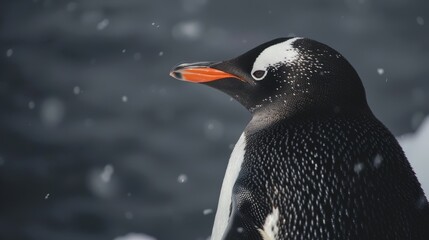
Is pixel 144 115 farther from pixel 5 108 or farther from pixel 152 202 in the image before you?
pixel 5 108

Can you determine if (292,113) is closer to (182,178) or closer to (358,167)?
(358,167)

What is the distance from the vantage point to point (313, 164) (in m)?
1.28

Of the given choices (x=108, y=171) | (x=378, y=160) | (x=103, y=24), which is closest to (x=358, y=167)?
(x=378, y=160)

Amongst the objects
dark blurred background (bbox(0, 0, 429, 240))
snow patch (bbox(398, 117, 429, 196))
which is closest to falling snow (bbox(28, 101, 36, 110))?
dark blurred background (bbox(0, 0, 429, 240))

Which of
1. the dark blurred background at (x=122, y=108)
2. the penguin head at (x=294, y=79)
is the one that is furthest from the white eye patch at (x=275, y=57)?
the dark blurred background at (x=122, y=108)

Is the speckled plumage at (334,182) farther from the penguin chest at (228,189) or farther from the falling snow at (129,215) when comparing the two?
the falling snow at (129,215)

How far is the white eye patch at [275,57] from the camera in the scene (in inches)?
57.6

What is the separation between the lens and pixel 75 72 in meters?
4.97

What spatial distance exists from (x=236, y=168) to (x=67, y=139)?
12.9 feet

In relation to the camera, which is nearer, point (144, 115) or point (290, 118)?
point (290, 118)

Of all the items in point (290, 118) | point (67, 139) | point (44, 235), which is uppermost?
point (67, 139)

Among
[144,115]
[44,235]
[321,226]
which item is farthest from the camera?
[44,235]

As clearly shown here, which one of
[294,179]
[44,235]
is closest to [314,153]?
[294,179]

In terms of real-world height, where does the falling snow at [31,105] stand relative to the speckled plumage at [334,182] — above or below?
above
